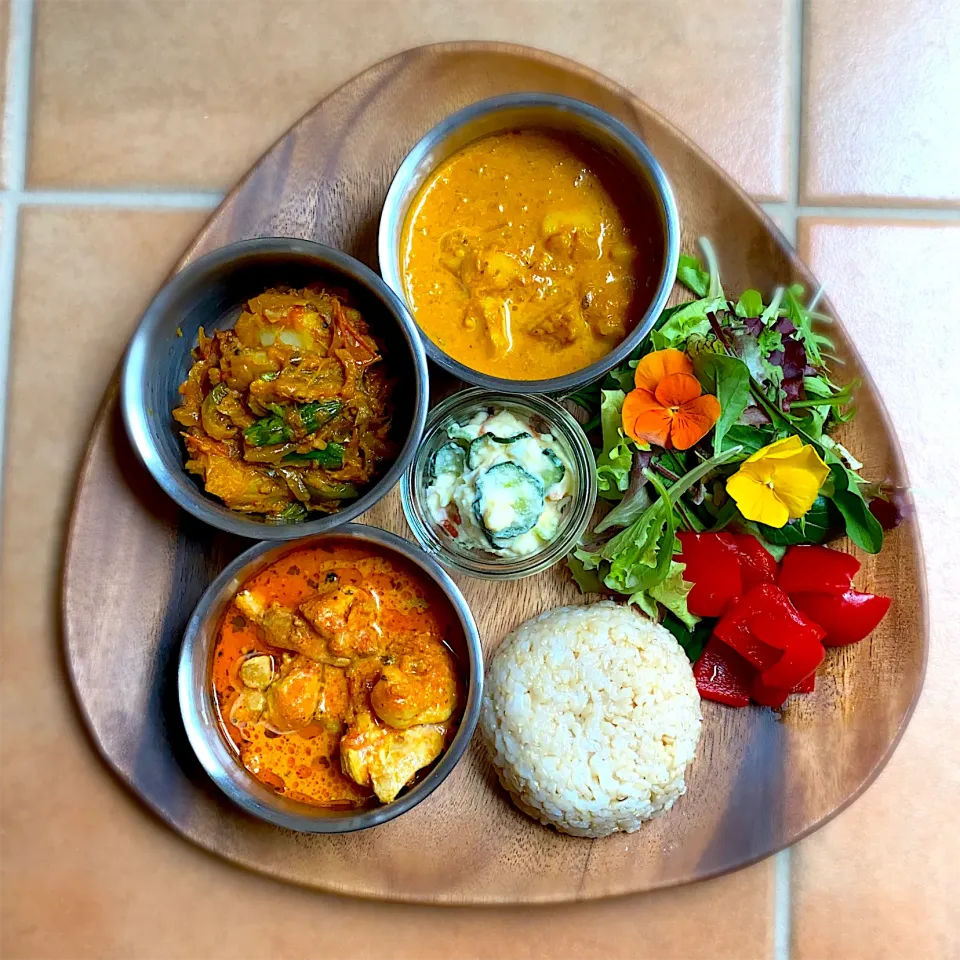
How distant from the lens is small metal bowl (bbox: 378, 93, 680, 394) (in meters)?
1.87

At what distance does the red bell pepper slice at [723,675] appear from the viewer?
202 cm

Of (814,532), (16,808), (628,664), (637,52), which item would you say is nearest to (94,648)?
(16,808)

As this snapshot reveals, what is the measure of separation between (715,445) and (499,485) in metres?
0.46

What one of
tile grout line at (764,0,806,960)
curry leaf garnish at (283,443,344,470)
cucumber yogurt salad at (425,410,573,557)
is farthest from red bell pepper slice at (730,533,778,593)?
curry leaf garnish at (283,443,344,470)

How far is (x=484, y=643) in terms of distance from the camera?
2.07 m

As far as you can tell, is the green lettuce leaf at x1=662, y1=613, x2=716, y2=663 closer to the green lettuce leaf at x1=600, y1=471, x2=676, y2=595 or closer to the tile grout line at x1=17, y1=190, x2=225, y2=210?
the green lettuce leaf at x1=600, y1=471, x2=676, y2=595

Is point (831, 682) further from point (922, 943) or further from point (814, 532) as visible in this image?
point (922, 943)

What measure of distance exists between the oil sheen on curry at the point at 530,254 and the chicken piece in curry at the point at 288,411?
0.64 feet

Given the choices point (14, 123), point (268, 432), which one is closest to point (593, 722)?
point (268, 432)

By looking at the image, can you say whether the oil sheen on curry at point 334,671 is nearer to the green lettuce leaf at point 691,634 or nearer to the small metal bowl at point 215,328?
the small metal bowl at point 215,328

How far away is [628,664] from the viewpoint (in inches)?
76.2

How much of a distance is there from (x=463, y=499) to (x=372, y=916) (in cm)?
94

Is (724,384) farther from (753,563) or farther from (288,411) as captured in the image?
(288,411)

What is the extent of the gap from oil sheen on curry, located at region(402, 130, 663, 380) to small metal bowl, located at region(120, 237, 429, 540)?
0.43 feet
